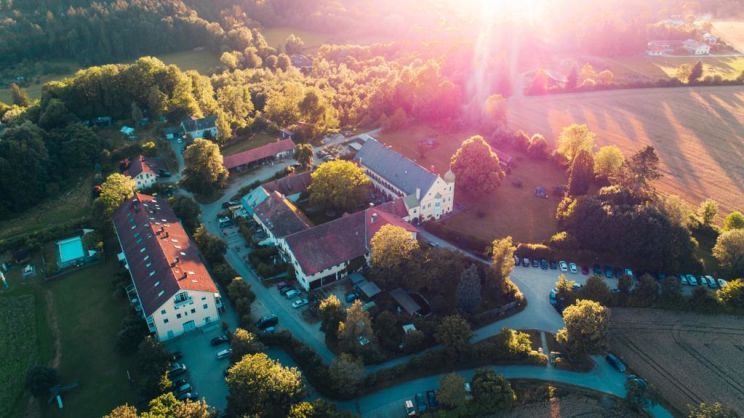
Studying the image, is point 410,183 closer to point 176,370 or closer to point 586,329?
point 586,329

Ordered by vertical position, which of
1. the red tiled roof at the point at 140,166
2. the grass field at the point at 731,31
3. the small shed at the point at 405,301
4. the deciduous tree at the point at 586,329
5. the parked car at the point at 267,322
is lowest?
the parked car at the point at 267,322

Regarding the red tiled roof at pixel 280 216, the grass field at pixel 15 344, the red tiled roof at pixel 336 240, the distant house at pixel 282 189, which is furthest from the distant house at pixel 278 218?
the grass field at pixel 15 344

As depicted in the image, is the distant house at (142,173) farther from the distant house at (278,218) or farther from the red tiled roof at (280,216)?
the red tiled roof at (280,216)

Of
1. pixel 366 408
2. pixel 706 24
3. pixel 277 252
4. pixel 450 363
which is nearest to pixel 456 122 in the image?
pixel 277 252

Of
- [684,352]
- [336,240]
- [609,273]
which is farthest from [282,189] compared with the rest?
[684,352]

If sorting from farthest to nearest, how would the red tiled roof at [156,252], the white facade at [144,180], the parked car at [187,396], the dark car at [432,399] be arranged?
the white facade at [144,180], the red tiled roof at [156,252], the parked car at [187,396], the dark car at [432,399]

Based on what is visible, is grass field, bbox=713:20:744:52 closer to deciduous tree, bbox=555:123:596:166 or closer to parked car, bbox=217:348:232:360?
deciduous tree, bbox=555:123:596:166
